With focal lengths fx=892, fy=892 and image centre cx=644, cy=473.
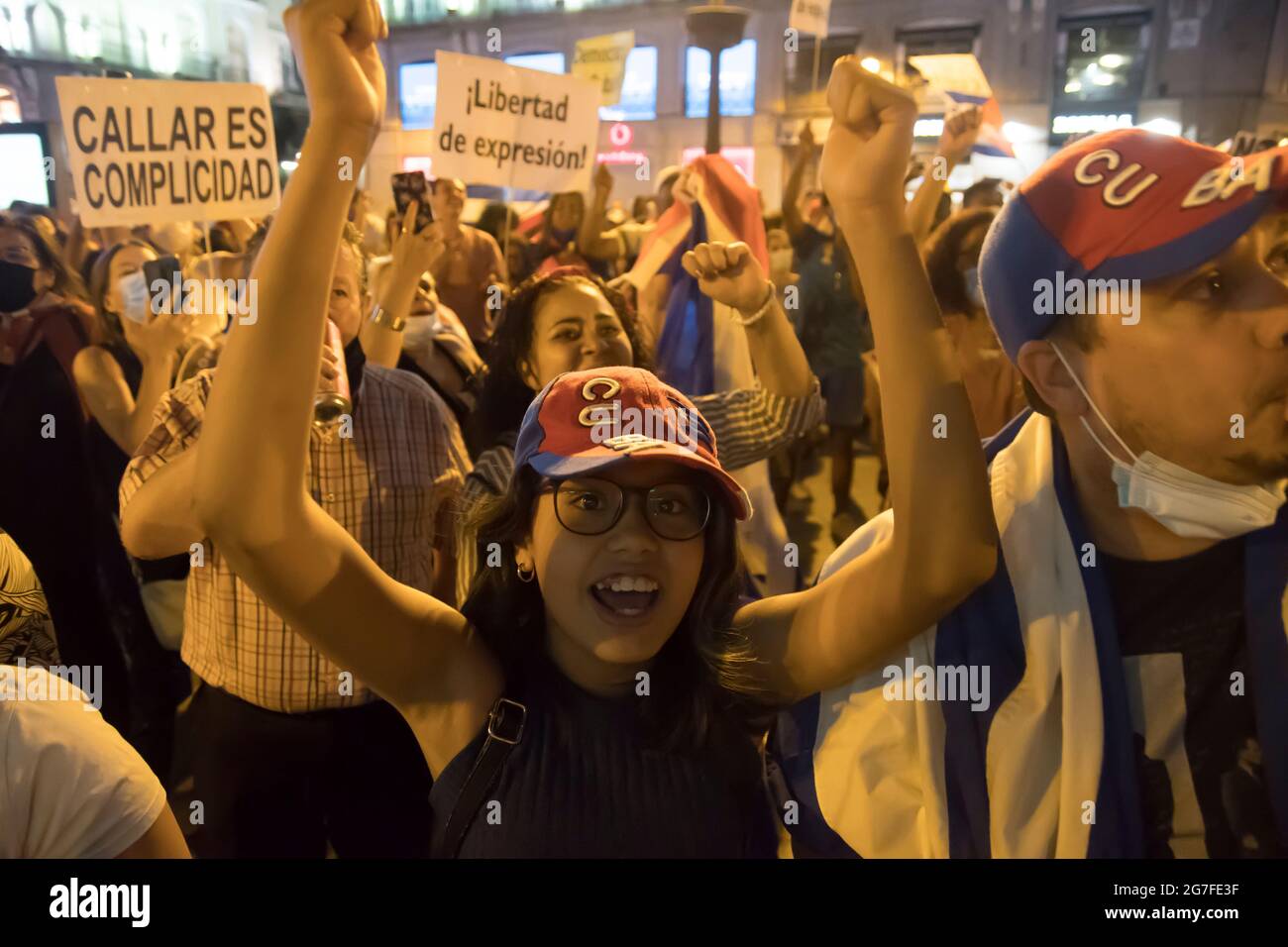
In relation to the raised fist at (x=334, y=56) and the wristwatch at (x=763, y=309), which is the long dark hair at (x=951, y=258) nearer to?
the wristwatch at (x=763, y=309)

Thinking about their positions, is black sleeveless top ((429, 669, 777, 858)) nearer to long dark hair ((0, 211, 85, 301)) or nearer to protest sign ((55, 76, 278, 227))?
protest sign ((55, 76, 278, 227))

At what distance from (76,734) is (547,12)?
1882 mm

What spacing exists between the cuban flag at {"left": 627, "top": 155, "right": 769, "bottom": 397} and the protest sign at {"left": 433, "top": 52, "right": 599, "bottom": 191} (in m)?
0.36

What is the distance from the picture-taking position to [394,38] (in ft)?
7.39

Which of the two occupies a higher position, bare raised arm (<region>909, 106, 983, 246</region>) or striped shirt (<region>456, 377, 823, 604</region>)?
bare raised arm (<region>909, 106, 983, 246</region>)

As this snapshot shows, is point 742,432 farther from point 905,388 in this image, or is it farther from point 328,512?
point 328,512

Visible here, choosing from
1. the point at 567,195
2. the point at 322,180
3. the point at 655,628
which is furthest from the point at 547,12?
the point at 567,195

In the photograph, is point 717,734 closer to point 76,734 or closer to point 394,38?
point 76,734

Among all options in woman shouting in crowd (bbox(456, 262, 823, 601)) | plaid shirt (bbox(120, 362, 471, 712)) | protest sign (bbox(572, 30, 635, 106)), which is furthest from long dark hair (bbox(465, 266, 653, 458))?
protest sign (bbox(572, 30, 635, 106))

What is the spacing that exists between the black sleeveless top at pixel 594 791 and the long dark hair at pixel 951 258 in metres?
1.13

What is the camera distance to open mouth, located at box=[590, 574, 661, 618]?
1.28m

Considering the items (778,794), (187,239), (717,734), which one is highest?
(187,239)

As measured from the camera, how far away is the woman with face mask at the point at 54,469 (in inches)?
89.0

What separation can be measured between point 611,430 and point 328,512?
75 cm
